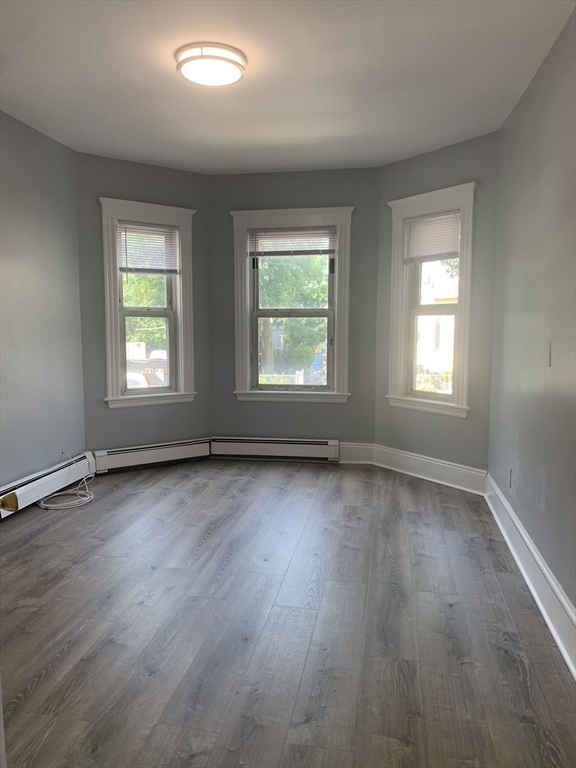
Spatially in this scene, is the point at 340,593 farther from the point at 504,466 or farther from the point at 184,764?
the point at 504,466

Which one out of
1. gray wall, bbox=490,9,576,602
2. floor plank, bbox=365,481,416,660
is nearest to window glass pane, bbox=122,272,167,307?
floor plank, bbox=365,481,416,660

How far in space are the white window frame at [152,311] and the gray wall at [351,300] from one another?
0.84 ft

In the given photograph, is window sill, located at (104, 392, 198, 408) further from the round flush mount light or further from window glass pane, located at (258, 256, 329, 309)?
the round flush mount light

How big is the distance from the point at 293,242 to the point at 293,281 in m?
0.35

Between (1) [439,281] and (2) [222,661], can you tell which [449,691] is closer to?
(2) [222,661]

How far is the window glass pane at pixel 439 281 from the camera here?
4.28 metres

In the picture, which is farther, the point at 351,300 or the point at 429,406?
the point at 351,300

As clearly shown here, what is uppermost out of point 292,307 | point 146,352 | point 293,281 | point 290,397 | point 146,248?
point 146,248

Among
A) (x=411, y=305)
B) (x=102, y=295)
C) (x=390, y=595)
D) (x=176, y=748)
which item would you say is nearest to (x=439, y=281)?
(x=411, y=305)

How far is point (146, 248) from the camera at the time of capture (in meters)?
4.77

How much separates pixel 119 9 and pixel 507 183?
8.28 feet

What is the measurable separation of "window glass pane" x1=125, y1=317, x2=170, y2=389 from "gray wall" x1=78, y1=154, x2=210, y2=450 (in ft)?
0.77

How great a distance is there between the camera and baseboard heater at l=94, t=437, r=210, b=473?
4.64 meters

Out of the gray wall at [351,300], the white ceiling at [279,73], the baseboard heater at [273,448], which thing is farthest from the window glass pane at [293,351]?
the white ceiling at [279,73]
